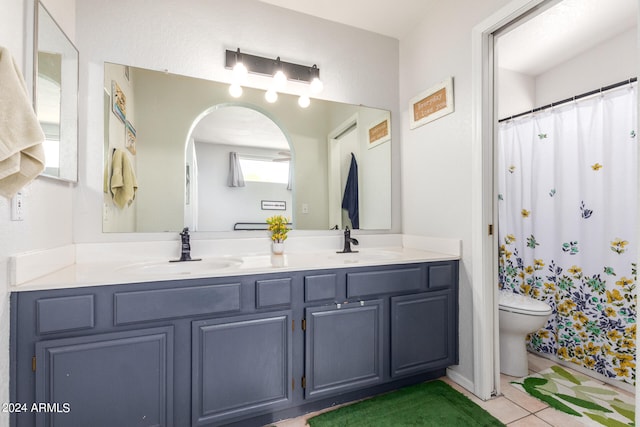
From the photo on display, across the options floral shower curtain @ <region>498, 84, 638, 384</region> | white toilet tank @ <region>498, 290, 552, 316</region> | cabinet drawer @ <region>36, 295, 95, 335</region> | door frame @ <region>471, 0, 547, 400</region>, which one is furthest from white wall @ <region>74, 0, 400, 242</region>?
floral shower curtain @ <region>498, 84, 638, 384</region>

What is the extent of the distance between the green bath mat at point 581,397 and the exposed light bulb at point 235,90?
8.35ft

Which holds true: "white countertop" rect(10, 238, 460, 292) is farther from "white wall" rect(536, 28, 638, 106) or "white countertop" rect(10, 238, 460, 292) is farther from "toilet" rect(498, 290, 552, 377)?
"white wall" rect(536, 28, 638, 106)

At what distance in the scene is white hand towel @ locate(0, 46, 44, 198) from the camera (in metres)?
0.82

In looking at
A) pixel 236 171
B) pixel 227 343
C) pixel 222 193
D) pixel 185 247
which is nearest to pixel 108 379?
pixel 227 343

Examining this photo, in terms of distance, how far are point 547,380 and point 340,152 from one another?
2.04 metres

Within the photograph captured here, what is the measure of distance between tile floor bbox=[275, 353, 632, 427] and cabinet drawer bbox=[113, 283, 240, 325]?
28.7 inches

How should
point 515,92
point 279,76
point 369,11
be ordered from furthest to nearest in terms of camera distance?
1. point 515,92
2. point 369,11
3. point 279,76

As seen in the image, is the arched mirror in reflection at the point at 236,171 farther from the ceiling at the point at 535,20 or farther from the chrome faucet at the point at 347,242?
the ceiling at the point at 535,20

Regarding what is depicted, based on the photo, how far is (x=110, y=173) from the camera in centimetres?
166

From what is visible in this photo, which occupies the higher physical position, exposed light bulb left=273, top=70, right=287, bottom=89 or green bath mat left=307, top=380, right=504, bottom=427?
exposed light bulb left=273, top=70, right=287, bottom=89

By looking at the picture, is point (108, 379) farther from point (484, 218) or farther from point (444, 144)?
point (444, 144)

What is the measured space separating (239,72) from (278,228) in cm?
102

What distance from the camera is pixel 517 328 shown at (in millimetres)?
1932

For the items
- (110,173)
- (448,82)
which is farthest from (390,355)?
(110,173)
